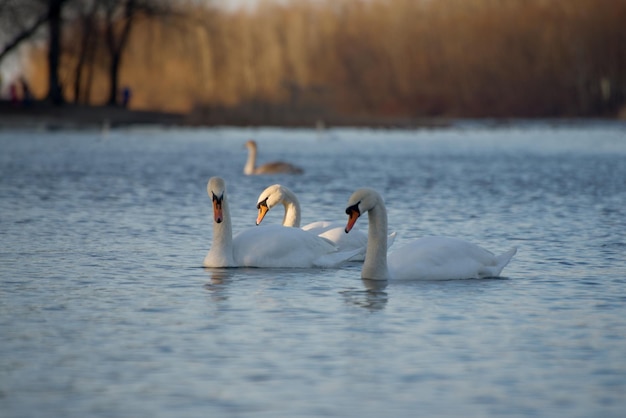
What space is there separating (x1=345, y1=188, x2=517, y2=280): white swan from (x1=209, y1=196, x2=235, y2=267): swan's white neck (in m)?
1.06

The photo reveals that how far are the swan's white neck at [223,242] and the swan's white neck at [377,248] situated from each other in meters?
1.21

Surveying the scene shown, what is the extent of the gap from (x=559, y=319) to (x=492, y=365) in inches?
58.2

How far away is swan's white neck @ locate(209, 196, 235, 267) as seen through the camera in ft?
31.4

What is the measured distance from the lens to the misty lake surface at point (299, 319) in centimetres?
557

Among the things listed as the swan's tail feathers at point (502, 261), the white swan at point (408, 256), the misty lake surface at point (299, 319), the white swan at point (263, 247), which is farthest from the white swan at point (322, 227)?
the swan's tail feathers at point (502, 261)

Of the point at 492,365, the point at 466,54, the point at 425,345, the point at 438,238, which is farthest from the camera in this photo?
the point at 466,54

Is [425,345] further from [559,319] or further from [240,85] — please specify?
[240,85]

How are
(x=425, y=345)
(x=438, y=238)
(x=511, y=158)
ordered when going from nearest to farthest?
(x=425, y=345)
(x=438, y=238)
(x=511, y=158)

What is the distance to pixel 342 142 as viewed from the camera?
130 feet

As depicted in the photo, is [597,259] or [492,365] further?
[597,259]

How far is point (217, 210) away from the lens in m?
9.63

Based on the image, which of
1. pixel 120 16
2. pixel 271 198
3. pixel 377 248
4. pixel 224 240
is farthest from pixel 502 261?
pixel 120 16

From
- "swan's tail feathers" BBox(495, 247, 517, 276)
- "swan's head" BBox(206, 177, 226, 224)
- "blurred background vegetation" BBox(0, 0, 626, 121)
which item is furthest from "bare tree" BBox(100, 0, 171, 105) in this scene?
"swan's tail feathers" BBox(495, 247, 517, 276)

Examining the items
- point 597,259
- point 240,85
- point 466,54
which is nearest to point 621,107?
point 466,54
